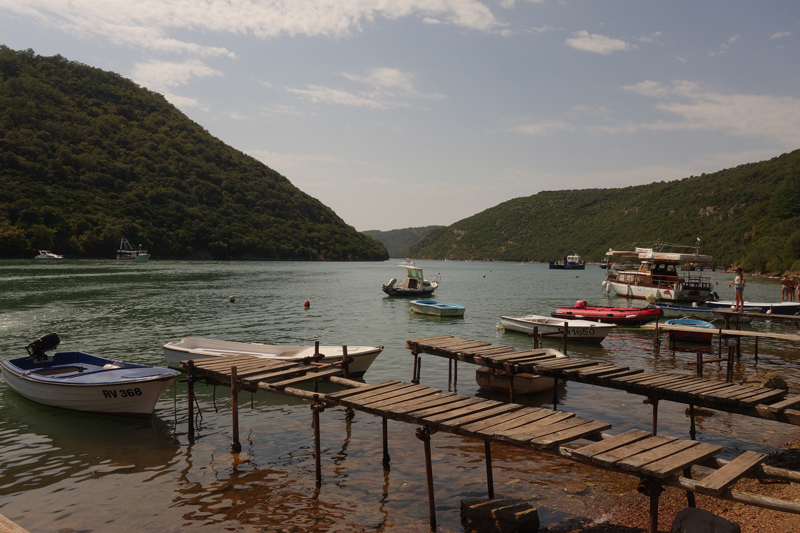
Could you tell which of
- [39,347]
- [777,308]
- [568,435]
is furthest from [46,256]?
[777,308]

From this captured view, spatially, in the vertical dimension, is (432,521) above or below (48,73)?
below

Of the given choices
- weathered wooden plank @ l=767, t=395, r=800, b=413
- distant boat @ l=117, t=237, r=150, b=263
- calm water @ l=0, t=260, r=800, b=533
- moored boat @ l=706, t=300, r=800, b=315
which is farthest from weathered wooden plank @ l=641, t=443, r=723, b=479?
distant boat @ l=117, t=237, r=150, b=263

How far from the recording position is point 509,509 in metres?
7.79

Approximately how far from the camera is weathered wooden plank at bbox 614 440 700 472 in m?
6.26

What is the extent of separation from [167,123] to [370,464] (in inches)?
6975

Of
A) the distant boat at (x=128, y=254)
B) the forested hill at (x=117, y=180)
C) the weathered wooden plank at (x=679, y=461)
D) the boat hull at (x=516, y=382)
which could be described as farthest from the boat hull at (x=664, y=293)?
the forested hill at (x=117, y=180)

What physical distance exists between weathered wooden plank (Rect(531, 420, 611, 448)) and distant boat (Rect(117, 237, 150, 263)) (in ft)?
386

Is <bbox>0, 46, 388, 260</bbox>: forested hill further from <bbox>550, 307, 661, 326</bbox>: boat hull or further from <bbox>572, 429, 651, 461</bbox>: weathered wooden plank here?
<bbox>572, 429, 651, 461</bbox>: weathered wooden plank

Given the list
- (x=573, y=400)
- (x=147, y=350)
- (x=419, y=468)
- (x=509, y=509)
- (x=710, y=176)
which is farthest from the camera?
(x=710, y=176)

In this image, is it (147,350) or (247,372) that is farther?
(147,350)

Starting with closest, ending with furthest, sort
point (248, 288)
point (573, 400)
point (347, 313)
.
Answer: point (573, 400), point (347, 313), point (248, 288)

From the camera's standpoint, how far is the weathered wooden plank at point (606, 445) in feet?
21.7

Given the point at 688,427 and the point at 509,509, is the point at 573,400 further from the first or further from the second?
the point at 509,509

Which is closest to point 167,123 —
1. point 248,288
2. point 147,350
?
point 248,288
